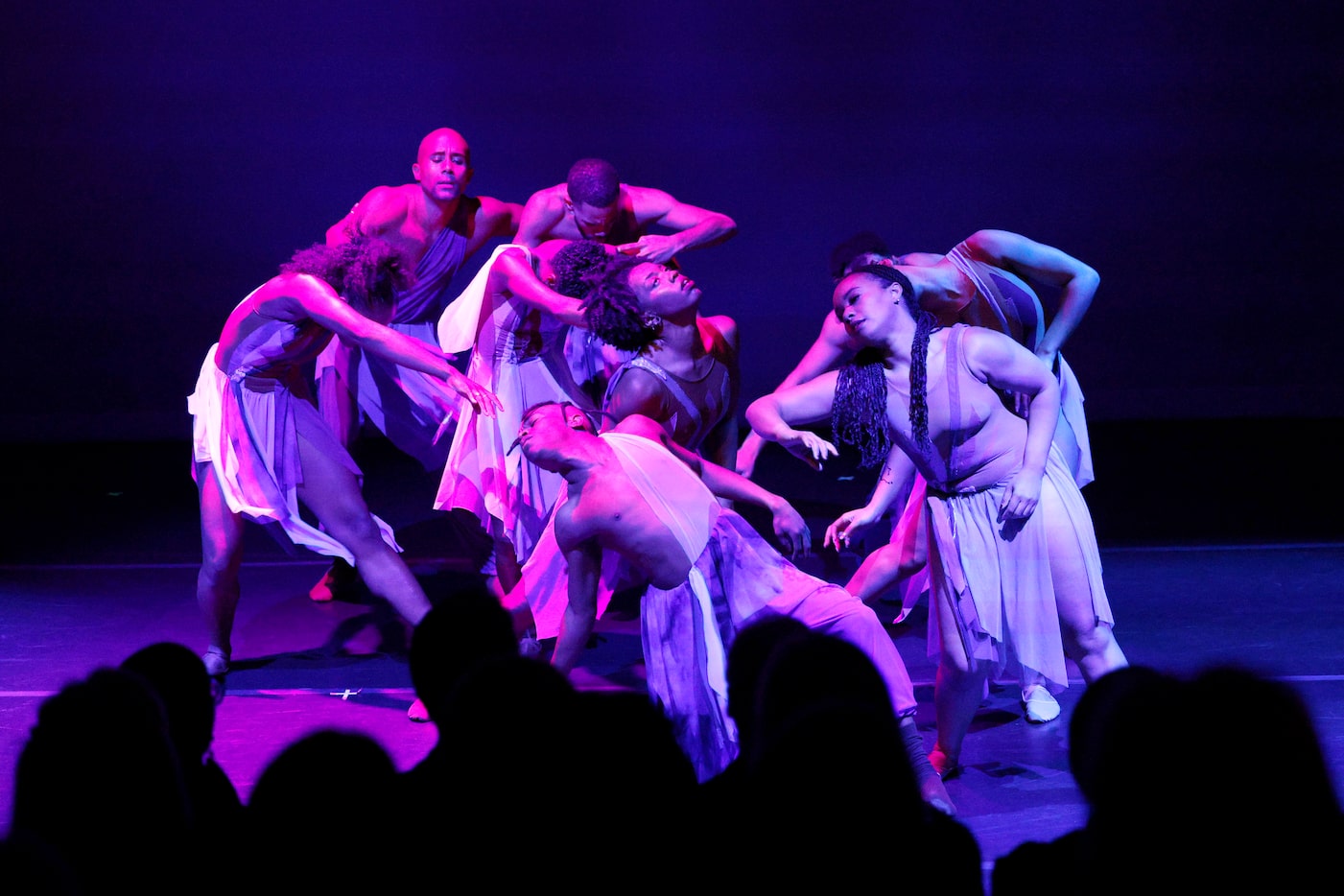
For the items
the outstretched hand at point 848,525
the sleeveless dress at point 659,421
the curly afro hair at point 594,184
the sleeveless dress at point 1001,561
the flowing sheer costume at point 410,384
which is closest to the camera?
the sleeveless dress at point 1001,561

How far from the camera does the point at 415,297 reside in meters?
4.98

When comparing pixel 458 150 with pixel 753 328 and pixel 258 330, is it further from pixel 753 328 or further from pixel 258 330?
pixel 753 328

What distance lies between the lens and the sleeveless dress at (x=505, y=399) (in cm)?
434

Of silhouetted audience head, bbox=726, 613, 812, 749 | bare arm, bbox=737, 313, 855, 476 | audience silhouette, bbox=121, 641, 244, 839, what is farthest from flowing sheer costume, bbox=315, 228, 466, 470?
audience silhouette, bbox=121, 641, 244, 839

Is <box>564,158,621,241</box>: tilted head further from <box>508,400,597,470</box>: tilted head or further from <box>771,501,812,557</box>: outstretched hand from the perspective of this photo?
<box>771,501,812,557</box>: outstretched hand

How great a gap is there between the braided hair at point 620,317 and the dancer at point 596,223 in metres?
0.77

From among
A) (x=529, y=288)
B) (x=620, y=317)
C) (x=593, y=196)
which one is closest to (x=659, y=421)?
(x=620, y=317)

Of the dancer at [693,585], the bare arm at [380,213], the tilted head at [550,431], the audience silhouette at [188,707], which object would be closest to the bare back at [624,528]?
the dancer at [693,585]

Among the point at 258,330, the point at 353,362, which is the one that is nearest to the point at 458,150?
the point at 353,362

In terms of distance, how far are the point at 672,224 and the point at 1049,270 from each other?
170 cm

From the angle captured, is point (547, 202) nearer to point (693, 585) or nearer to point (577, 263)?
point (577, 263)

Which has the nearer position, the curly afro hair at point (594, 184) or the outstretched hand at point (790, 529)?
the outstretched hand at point (790, 529)

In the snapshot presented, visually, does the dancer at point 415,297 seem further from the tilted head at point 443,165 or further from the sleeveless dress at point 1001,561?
the sleeveless dress at point 1001,561

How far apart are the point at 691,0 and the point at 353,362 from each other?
405 centimetres
